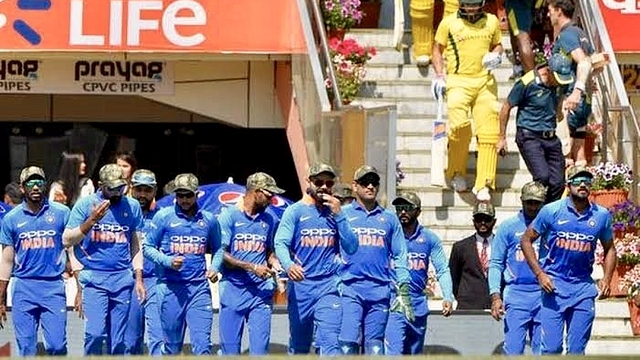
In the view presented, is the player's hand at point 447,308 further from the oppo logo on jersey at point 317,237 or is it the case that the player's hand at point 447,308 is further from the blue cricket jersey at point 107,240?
the blue cricket jersey at point 107,240

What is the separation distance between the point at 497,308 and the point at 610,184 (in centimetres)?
310

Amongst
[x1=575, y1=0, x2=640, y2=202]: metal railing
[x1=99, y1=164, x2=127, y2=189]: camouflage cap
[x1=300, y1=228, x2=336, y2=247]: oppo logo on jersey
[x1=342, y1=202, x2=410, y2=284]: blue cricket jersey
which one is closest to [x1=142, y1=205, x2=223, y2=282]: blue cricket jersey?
[x1=99, y1=164, x2=127, y2=189]: camouflage cap

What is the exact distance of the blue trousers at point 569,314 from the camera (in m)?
19.0

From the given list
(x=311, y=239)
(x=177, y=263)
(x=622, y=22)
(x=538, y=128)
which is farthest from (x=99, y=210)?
(x=622, y=22)

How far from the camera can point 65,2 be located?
24797 mm

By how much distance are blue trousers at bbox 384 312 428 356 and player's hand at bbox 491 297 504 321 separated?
0.82 metres

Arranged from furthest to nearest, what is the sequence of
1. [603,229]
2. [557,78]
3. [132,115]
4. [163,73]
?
[132,115] → [163,73] → [557,78] → [603,229]

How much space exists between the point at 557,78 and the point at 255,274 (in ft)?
14.3

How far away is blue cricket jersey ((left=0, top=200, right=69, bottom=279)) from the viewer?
1939cm

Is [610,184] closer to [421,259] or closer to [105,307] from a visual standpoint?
[421,259]

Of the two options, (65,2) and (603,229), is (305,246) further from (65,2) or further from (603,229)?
(65,2)

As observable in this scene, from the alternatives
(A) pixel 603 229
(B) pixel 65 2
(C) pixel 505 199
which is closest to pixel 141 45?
(B) pixel 65 2

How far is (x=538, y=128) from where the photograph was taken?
22000 mm

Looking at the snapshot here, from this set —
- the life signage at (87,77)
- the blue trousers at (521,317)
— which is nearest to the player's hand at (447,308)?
the blue trousers at (521,317)
